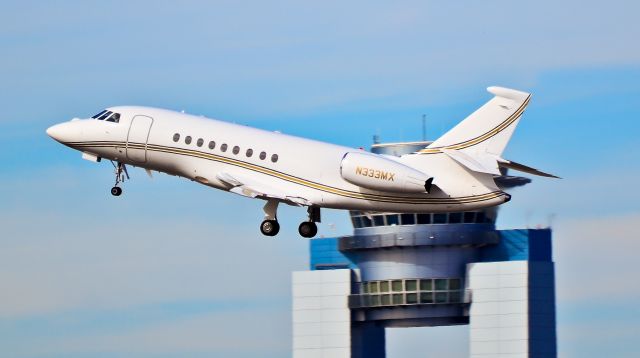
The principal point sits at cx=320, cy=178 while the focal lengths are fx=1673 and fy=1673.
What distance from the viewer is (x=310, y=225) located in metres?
58.7

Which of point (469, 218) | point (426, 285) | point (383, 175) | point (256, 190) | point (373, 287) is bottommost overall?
point (256, 190)

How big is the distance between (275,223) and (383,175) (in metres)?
5.23

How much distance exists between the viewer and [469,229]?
338ft

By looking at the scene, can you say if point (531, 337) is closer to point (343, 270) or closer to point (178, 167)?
point (343, 270)

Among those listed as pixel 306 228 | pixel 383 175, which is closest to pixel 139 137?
pixel 306 228

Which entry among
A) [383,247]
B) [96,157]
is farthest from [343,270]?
[96,157]

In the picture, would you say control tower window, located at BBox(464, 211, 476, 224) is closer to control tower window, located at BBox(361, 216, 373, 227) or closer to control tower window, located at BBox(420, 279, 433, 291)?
control tower window, located at BBox(420, 279, 433, 291)

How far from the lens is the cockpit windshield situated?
61.4 meters

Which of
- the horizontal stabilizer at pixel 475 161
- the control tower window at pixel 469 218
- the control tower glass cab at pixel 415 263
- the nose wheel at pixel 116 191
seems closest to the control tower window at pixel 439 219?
the control tower glass cab at pixel 415 263

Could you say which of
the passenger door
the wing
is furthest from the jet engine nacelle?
the passenger door

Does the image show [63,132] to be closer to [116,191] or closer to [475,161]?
[116,191]

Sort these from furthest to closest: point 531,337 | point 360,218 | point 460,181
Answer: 1. point 360,218
2. point 531,337
3. point 460,181

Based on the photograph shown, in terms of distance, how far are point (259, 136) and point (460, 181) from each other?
288 inches

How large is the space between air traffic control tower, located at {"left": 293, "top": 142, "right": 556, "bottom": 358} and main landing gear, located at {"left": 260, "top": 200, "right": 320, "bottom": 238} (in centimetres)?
3837
